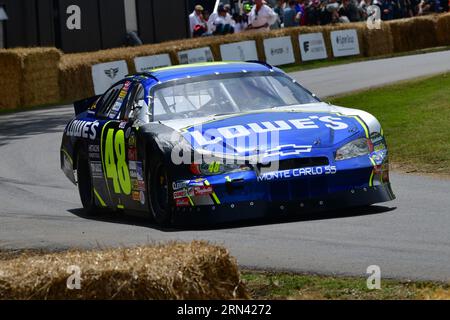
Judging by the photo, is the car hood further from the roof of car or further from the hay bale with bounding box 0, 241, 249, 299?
the hay bale with bounding box 0, 241, 249, 299

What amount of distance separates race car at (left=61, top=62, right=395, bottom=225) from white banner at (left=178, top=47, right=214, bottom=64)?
17809 millimetres

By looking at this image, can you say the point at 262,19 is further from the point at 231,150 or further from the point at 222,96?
the point at 231,150

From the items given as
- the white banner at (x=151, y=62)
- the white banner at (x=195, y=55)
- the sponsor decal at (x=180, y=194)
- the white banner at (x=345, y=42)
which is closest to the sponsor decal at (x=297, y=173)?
the sponsor decal at (x=180, y=194)

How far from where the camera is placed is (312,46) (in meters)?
33.0

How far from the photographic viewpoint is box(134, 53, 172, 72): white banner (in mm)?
28377

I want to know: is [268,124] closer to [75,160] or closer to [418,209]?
[418,209]

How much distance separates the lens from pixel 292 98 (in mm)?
11367

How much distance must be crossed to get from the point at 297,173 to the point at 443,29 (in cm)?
2712

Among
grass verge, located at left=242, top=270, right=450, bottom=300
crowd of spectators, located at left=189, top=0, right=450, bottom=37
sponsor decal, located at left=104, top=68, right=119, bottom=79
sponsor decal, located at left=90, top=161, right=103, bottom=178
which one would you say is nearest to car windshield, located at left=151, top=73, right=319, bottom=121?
sponsor decal, located at left=90, top=161, right=103, bottom=178

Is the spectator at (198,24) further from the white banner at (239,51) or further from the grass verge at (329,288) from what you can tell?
the grass verge at (329,288)

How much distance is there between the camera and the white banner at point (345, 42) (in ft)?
109

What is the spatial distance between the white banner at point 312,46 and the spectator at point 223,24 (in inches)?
91.1

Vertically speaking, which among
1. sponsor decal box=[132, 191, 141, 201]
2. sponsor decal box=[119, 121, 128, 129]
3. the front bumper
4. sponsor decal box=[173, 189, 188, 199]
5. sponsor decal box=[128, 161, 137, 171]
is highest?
sponsor decal box=[119, 121, 128, 129]

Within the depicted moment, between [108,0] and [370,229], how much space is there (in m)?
26.8
